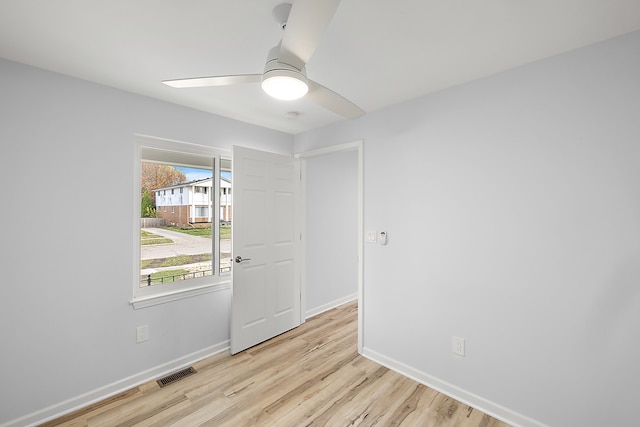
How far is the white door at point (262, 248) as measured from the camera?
2.75 metres

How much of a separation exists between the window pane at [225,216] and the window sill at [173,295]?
0.18m

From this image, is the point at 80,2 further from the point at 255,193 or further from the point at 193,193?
the point at 255,193

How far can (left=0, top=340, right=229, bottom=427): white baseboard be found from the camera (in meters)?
1.83

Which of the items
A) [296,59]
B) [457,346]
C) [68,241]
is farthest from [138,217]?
[457,346]

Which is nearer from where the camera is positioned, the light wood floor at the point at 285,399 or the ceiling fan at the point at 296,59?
the ceiling fan at the point at 296,59

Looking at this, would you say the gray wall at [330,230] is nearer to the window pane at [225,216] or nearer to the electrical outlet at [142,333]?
the window pane at [225,216]

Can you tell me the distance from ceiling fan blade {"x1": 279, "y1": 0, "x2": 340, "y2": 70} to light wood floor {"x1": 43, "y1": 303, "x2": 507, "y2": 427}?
2.18 m

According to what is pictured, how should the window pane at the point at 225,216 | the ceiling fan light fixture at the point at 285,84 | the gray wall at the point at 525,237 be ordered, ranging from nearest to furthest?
the ceiling fan light fixture at the point at 285,84 < the gray wall at the point at 525,237 < the window pane at the point at 225,216

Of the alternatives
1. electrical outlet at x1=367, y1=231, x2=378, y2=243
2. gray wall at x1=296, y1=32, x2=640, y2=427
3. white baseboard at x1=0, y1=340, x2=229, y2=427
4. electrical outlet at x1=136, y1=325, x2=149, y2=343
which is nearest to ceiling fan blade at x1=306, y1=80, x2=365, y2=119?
gray wall at x1=296, y1=32, x2=640, y2=427

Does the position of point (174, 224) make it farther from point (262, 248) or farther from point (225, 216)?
point (262, 248)

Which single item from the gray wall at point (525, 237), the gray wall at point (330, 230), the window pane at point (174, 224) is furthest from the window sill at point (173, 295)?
the gray wall at point (525, 237)

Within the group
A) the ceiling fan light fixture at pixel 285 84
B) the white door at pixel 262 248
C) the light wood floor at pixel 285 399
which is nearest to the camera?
the ceiling fan light fixture at pixel 285 84

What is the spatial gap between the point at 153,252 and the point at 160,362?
37.0 inches

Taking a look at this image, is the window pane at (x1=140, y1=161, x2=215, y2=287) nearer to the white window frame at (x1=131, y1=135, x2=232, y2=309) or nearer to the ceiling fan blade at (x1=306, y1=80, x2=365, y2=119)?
the white window frame at (x1=131, y1=135, x2=232, y2=309)
